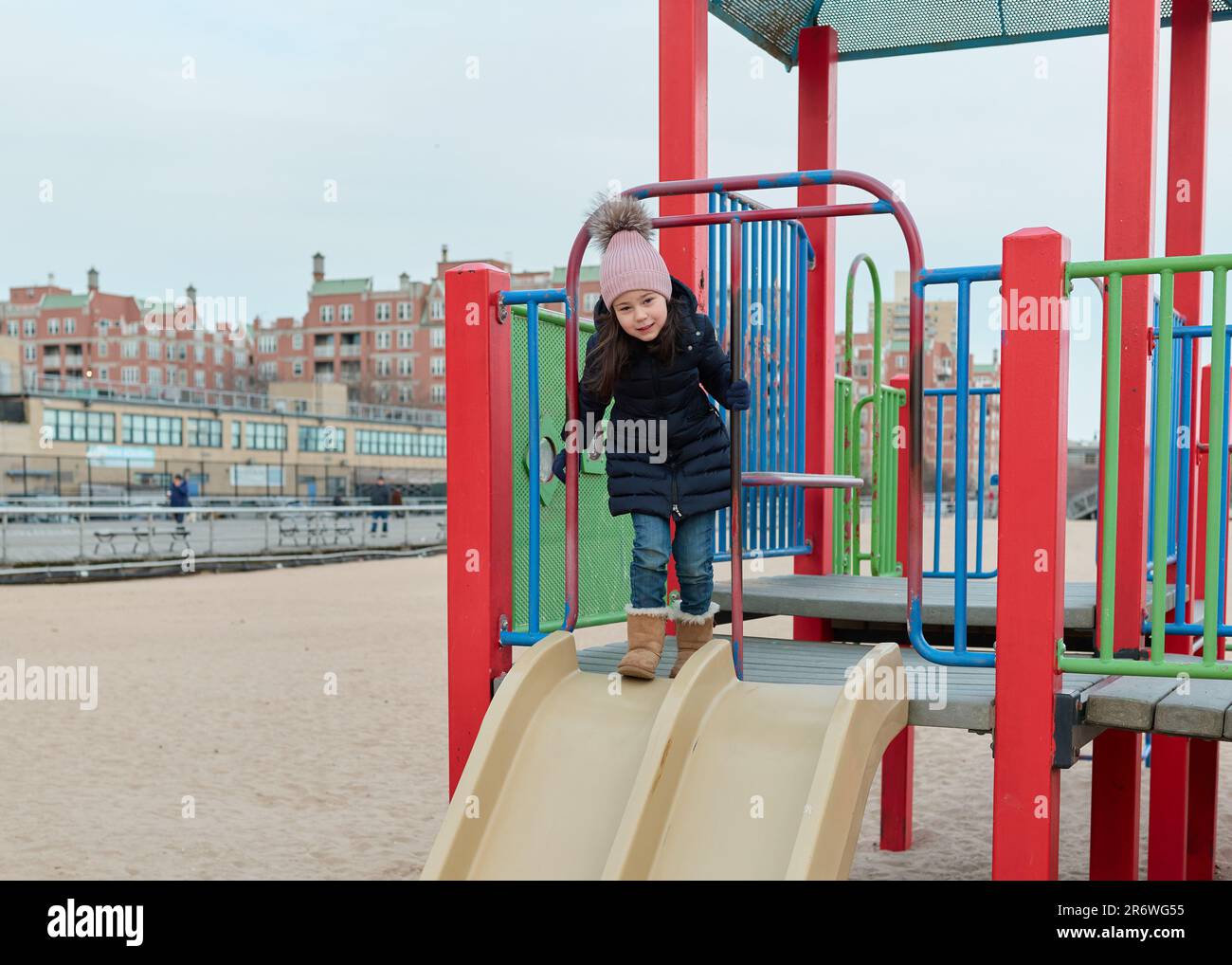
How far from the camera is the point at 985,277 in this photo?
338 cm

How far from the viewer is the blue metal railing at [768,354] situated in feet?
16.2

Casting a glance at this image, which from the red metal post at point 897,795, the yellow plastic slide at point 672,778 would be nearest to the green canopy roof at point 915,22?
the red metal post at point 897,795

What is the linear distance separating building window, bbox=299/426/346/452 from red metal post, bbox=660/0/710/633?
5976 centimetres

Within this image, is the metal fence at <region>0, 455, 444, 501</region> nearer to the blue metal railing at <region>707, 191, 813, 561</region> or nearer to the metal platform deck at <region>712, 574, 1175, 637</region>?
the blue metal railing at <region>707, 191, 813, 561</region>

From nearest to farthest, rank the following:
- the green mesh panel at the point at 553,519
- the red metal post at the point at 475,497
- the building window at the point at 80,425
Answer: the red metal post at the point at 475,497 < the green mesh panel at the point at 553,519 < the building window at the point at 80,425

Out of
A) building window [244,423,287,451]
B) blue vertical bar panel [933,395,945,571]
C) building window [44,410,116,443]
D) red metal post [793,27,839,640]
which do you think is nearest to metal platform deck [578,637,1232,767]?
blue vertical bar panel [933,395,945,571]

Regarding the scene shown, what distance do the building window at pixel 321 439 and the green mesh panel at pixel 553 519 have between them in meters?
59.5

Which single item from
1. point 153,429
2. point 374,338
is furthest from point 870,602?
point 374,338

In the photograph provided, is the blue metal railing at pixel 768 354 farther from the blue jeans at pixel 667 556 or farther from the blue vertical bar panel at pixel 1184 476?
the blue vertical bar panel at pixel 1184 476

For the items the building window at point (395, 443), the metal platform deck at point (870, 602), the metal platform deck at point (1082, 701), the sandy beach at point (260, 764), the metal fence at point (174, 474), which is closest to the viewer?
the metal platform deck at point (1082, 701)

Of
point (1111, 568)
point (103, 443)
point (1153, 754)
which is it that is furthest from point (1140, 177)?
point (103, 443)

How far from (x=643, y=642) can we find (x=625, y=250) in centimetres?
118
